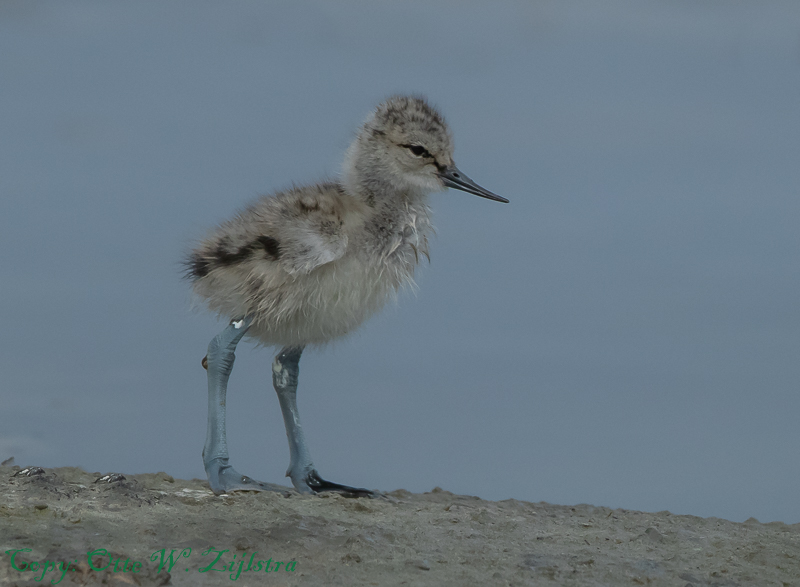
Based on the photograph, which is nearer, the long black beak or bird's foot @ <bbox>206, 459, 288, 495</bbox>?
bird's foot @ <bbox>206, 459, 288, 495</bbox>

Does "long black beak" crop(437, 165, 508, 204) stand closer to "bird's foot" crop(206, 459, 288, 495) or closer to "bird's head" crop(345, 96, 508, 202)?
"bird's head" crop(345, 96, 508, 202)

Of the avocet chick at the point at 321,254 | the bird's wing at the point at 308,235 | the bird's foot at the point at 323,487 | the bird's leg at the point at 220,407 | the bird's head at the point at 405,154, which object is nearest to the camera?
the bird's wing at the point at 308,235

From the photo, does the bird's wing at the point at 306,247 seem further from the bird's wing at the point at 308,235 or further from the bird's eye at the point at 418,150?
the bird's eye at the point at 418,150

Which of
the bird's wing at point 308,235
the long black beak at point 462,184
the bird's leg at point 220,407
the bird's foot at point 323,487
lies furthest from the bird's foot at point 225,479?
the long black beak at point 462,184

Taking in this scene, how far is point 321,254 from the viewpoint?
179 inches

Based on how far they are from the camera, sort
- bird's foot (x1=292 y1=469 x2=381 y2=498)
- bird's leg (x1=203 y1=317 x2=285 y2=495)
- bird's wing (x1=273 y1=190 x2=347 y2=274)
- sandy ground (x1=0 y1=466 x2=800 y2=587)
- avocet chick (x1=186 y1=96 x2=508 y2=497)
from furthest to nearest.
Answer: bird's foot (x1=292 y1=469 x2=381 y2=498), bird's leg (x1=203 y1=317 x2=285 y2=495), avocet chick (x1=186 y1=96 x2=508 y2=497), bird's wing (x1=273 y1=190 x2=347 y2=274), sandy ground (x1=0 y1=466 x2=800 y2=587)

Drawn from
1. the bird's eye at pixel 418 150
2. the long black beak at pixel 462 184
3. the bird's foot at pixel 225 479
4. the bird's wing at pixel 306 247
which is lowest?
the bird's foot at pixel 225 479

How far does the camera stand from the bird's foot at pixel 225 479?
15.7ft

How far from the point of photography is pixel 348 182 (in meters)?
5.11

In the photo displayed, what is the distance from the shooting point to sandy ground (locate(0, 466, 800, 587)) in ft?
11.7

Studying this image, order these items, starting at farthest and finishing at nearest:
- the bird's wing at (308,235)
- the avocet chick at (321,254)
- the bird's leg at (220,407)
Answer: the bird's leg at (220,407), the avocet chick at (321,254), the bird's wing at (308,235)

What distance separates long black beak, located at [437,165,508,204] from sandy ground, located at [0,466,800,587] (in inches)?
66.5

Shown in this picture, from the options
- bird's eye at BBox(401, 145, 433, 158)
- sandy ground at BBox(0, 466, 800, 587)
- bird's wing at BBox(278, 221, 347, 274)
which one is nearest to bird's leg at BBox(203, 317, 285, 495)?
sandy ground at BBox(0, 466, 800, 587)

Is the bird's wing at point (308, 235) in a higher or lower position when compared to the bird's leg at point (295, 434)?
higher
